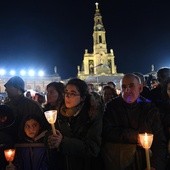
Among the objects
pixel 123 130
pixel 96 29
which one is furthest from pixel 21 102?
pixel 96 29

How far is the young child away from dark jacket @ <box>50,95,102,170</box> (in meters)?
0.68

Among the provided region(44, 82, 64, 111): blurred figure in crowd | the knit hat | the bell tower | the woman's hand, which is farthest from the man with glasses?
the bell tower

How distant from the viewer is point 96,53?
10375 centimetres

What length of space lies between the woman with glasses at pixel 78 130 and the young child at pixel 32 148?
54 centimetres

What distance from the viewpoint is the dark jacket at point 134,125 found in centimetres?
373

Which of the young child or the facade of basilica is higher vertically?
the facade of basilica

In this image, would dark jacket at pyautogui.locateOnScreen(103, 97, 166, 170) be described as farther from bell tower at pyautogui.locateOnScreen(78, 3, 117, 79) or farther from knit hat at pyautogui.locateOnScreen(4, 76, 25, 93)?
bell tower at pyautogui.locateOnScreen(78, 3, 117, 79)

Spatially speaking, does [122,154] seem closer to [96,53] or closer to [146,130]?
[146,130]

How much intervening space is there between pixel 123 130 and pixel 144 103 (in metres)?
0.45

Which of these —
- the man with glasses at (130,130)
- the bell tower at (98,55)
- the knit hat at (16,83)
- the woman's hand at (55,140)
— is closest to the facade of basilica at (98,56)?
the bell tower at (98,55)

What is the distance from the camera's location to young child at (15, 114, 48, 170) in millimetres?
4488

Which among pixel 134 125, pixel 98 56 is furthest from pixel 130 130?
pixel 98 56

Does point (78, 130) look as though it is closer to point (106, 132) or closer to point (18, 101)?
point (106, 132)

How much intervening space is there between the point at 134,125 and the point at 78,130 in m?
0.70
